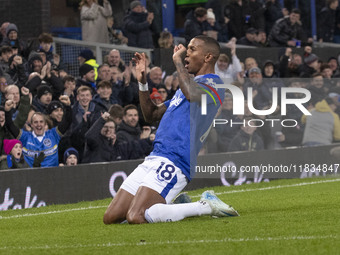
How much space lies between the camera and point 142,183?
9180mm

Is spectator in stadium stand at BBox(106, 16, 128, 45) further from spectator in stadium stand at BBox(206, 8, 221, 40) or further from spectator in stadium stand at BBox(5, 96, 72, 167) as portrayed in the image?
spectator in stadium stand at BBox(5, 96, 72, 167)

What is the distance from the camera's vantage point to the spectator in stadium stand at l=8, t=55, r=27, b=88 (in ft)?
49.4

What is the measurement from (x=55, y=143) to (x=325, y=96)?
7015mm

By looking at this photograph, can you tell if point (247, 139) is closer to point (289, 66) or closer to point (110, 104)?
point (110, 104)

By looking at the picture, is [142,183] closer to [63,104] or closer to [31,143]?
[31,143]

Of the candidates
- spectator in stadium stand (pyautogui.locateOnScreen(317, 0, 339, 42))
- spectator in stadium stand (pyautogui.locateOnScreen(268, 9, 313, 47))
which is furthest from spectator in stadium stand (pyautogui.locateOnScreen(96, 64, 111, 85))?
spectator in stadium stand (pyautogui.locateOnScreen(317, 0, 339, 42))

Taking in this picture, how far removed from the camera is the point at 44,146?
13125 mm

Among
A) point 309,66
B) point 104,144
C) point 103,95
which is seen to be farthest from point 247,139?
point 309,66

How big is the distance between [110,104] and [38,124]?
2.55 m

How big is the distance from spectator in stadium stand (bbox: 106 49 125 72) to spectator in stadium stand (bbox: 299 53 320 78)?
4.84 metres

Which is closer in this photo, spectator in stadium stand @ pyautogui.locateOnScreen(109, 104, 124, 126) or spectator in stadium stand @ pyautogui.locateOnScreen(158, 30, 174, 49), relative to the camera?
spectator in stadium stand @ pyautogui.locateOnScreen(109, 104, 124, 126)

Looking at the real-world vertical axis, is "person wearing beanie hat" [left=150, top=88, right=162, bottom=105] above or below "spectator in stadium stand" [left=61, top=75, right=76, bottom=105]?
below

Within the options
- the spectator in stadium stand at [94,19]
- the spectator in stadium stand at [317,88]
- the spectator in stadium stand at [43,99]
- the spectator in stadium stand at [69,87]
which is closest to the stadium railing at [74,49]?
the spectator in stadium stand at [94,19]

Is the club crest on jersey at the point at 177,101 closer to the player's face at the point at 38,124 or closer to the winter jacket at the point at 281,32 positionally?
the player's face at the point at 38,124
